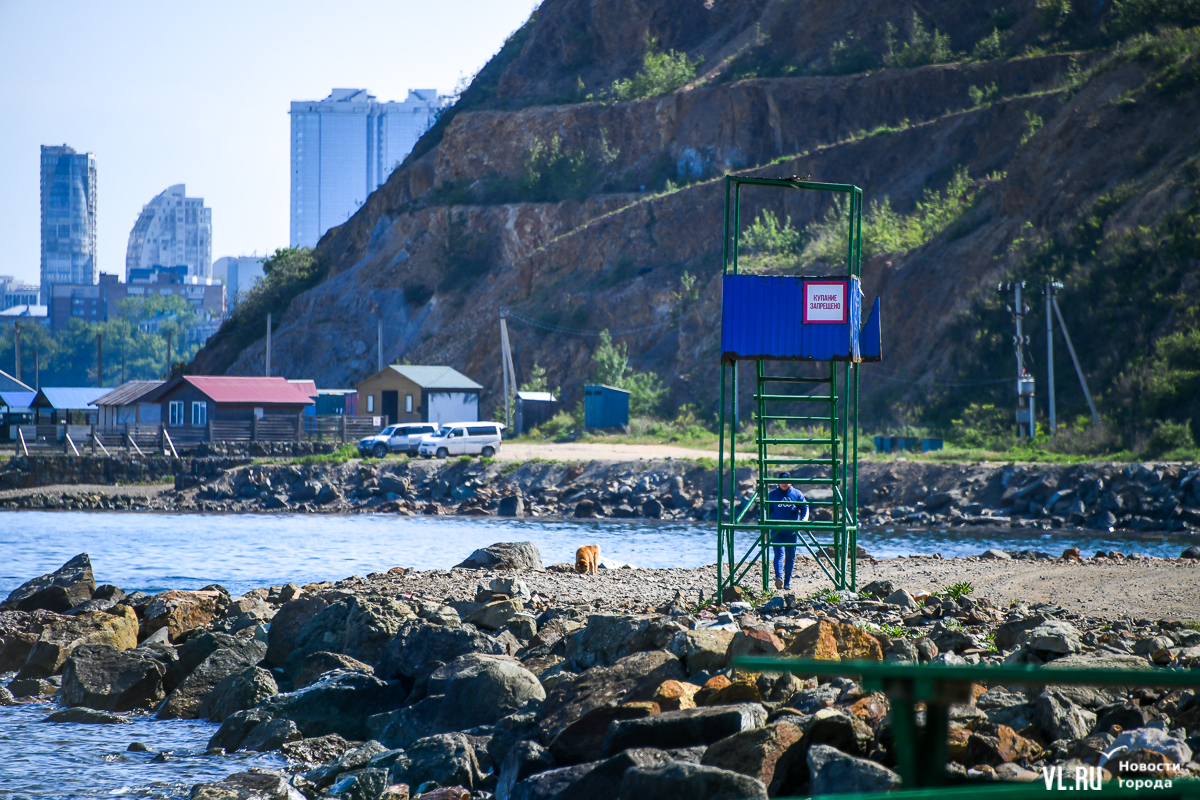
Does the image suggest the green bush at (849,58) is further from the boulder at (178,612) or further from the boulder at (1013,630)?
the boulder at (1013,630)

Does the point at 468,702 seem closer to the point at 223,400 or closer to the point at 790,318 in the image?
the point at 790,318

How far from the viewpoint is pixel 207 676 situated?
1246 centimetres

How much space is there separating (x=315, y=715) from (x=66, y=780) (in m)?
2.23

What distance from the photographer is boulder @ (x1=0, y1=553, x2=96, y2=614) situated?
17250 millimetres

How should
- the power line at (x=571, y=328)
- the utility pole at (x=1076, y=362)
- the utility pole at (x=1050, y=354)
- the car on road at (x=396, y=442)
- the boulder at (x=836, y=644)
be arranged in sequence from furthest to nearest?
the power line at (x=571, y=328), the car on road at (x=396, y=442), the utility pole at (x=1050, y=354), the utility pole at (x=1076, y=362), the boulder at (x=836, y=644)

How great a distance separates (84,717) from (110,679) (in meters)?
0.69

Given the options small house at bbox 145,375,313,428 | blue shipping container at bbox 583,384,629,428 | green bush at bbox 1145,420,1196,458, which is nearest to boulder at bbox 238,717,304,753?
green bush at bbox 1145,420,1196,458

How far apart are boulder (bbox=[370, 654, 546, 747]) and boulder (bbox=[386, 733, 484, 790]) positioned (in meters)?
0.72

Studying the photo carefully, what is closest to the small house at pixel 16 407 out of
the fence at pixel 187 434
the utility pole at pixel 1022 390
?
the fence at pixel 187 434

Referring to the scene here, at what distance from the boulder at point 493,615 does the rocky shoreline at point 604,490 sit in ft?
61.1

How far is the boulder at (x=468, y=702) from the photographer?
954cm

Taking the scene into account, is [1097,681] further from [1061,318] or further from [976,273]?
[976,273]

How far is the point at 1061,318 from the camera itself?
42.8 metres

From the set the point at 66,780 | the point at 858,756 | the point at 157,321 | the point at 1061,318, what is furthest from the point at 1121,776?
the point at 157,321
